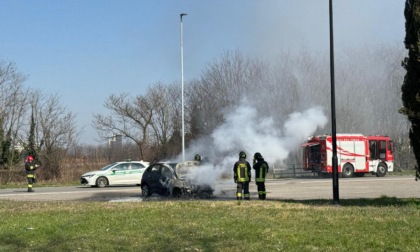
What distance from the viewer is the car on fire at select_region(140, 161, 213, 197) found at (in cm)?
1941

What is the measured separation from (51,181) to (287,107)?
17871mm

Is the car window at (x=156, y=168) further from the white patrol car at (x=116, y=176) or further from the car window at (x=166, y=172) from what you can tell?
the white patrol car at (x=116, y=176)

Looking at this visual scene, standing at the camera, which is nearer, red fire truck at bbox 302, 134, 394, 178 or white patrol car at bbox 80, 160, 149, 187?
white patrol car at bbox 80, 160, 149, 187

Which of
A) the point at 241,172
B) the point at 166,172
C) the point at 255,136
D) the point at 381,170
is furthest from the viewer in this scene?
the point at 381,170

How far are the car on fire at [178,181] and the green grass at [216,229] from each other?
5.41 meters

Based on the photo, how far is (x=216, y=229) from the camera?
10078 millimetres

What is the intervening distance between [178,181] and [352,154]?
21.2m

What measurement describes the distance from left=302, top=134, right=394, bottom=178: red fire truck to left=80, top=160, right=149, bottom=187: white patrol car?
13391 mm

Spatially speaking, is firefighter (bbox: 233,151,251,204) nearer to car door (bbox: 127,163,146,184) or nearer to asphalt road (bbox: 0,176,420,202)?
asphalt road (bbox: 0,176,420,202)

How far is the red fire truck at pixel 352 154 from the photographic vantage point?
37031mm

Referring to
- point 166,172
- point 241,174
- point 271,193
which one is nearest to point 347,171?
point 271,193

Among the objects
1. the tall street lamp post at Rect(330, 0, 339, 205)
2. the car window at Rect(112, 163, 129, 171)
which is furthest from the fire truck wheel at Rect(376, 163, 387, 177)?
the tall street lamp post at Rect(330, 0, 339, 205)

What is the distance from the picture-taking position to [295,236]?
8953mm

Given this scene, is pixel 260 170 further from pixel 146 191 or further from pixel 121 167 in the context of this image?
pixel 121 167
